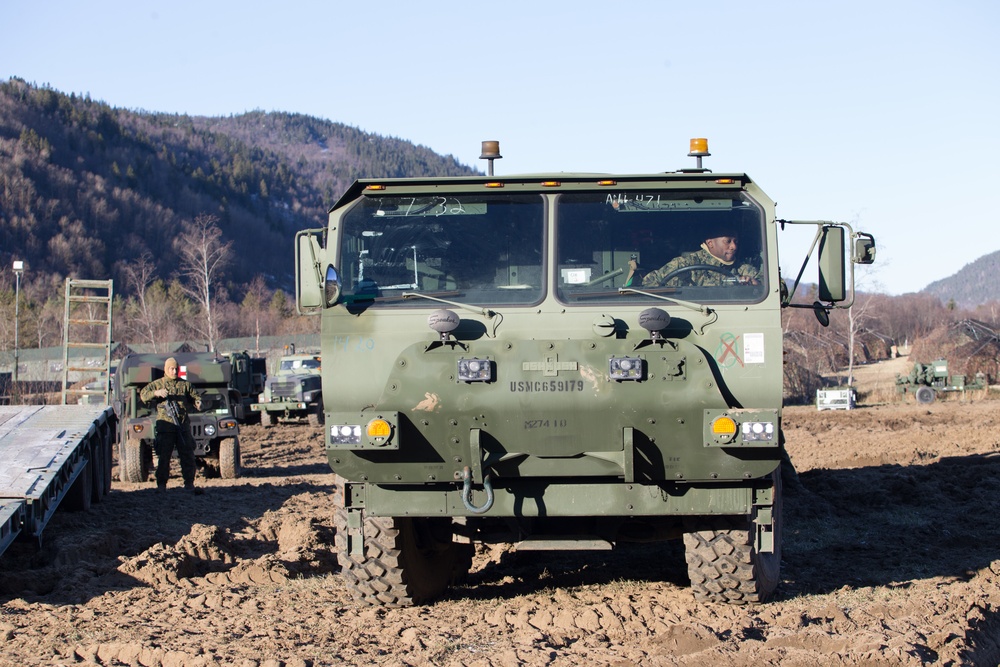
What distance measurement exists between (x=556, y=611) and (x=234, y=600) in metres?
2.20

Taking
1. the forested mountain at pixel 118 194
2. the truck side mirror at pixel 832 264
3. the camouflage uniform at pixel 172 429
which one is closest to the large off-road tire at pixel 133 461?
the camouflage uniform at pixel 172 429

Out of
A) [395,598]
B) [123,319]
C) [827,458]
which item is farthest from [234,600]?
[123,319]

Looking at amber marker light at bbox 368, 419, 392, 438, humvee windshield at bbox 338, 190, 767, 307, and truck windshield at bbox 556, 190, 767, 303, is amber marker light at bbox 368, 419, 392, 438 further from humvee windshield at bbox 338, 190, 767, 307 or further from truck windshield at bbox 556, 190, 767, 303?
truck windshield at bbox 556, 190, 767, 303

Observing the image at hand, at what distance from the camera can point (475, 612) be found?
23.2 feet

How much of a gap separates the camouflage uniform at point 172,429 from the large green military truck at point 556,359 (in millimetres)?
7871

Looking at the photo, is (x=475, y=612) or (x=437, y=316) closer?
(x=437, y=316)

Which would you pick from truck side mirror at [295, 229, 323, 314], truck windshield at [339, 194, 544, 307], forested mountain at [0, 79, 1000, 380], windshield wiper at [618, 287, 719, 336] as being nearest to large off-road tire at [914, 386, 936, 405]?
forested mountain at [0, 79, 1000, 380]

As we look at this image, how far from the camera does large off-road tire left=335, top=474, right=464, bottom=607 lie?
7.02 metres

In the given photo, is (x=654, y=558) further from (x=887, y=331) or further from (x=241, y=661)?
(x=887, y=331)

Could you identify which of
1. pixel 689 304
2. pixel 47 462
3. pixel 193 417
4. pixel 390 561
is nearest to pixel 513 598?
pixel 390 561

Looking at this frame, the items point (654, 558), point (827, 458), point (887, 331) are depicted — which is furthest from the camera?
point (887, 331)

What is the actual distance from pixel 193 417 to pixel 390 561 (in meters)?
10.8

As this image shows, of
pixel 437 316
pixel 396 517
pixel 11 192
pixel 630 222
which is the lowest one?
pixel 396 517

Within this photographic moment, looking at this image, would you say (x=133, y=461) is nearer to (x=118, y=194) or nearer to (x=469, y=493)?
(x=469, y=493)
